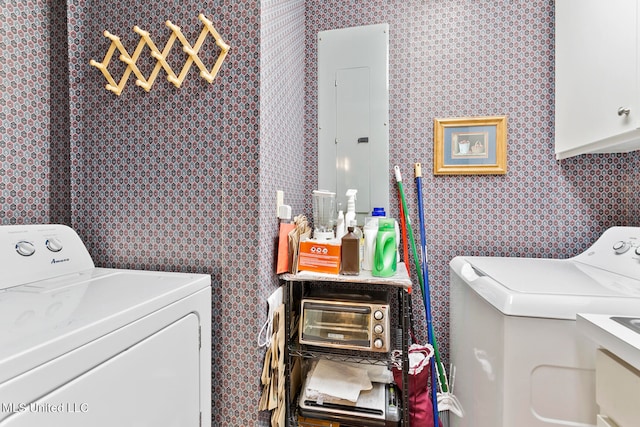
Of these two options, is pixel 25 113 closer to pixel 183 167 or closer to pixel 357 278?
pixel 183 167

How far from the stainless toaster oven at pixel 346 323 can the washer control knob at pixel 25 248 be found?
1090 millimetres

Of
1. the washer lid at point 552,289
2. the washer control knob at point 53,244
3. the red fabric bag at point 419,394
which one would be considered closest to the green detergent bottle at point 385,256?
the washer lid at point 552,289

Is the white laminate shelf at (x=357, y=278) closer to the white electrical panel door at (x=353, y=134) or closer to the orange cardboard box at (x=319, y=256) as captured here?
the orange cardboard box at (x=319, y=256)

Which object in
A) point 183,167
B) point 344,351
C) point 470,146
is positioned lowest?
point 344,351

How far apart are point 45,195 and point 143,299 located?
3.12 ft

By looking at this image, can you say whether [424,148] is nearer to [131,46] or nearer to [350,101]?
[350,101]

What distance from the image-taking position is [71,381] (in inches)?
27.2

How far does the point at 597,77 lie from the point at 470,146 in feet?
2.03

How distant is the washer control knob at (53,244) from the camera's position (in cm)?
122

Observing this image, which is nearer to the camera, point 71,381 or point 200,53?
point 71,381

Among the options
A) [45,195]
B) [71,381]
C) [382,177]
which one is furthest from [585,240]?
[45,195]

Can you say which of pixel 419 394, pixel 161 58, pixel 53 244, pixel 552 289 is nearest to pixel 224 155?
pixel 161 58

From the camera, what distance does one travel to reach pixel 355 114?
2010mm

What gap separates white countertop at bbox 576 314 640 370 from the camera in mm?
744
